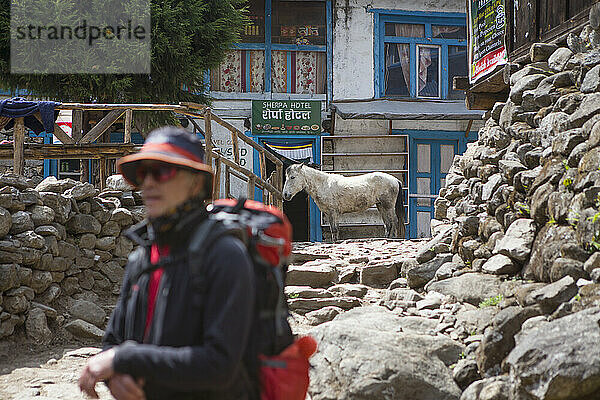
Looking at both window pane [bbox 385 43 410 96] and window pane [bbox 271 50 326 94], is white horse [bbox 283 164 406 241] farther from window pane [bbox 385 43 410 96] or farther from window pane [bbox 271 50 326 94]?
window pane [bbox 385 43 410 96]

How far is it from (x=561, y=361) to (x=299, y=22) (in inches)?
586

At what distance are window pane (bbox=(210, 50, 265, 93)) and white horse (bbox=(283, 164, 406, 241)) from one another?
3.97 metres

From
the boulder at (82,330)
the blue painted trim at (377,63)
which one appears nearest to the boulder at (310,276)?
the boulder at (82,330)

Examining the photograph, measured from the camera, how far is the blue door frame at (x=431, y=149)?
655 inches

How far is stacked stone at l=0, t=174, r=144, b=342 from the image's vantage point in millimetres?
7246

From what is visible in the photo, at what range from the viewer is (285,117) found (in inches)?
648

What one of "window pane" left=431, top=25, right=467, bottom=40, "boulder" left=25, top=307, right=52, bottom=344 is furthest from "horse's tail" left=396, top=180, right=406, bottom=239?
"boulder" left=25, top=307, right=52, bottom=344

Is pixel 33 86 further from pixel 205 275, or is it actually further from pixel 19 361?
pixel 205 275

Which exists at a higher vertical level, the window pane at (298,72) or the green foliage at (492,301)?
the window pane at (298,72)

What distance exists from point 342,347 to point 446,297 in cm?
208

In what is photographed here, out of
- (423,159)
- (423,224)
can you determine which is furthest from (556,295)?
(423,159)

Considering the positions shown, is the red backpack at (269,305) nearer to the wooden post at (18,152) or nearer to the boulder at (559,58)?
the boulder at (559,58)

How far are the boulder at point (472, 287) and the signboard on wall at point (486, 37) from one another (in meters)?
3.74

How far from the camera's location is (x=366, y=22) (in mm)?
17125
